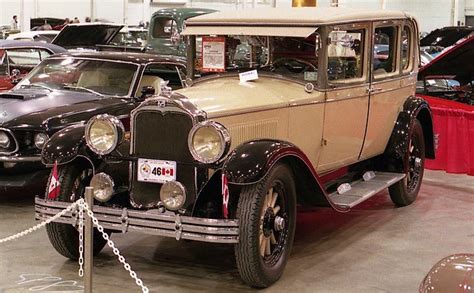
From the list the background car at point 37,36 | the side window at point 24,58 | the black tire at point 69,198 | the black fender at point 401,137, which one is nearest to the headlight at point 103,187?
the black tire at point 69,198

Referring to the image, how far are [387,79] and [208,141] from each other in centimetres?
276

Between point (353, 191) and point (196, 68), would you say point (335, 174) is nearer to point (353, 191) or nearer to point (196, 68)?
point (353, 191)

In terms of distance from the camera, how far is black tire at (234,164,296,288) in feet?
16.1

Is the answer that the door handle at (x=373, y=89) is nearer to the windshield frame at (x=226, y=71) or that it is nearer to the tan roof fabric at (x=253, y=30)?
the windshield frame at (x=226, y=71)

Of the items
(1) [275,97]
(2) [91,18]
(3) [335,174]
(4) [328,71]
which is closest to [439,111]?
(3) [335,174]

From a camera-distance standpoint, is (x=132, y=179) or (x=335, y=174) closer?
(x=132, y=179)

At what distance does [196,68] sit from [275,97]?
109 cm

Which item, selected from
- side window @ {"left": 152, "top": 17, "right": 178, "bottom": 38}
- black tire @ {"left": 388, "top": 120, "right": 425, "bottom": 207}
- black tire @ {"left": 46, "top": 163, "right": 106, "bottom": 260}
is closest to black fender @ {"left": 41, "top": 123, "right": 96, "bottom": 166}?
black tire @ {"left": 46, "top": 163, "right": 106, "bottom": 260}

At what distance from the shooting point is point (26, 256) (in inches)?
231

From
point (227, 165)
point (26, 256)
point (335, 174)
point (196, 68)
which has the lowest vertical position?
point (26, 256)

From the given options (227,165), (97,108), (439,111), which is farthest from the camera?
(439,111)

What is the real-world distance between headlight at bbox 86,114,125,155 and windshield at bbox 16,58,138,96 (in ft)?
7.88

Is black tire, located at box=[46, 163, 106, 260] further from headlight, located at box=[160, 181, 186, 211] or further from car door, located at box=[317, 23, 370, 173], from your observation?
car door, located at box=[317, 23, 370, 173]


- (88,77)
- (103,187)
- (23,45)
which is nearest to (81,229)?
(103,187)
